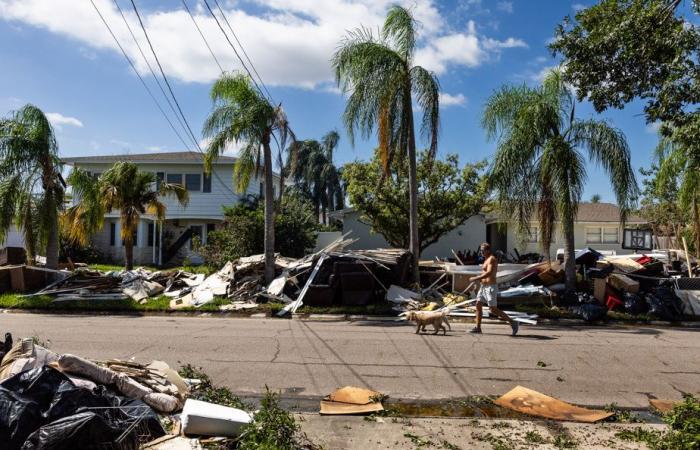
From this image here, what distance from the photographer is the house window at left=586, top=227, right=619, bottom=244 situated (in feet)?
107

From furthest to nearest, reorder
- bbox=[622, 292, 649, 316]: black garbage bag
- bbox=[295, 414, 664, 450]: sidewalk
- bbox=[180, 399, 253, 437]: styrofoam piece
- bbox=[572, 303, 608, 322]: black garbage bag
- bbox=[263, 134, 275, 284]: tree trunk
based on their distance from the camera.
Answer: bbox=[263, 134, 275, 284]: tree trunk
bbox=[622, 292, 649, 316]: black garbage bag
bbox=[572, 303, 608, 322]: black garbage bag
bbox=[295, 414, 664, 450]: sidewalk
bbox=[180, 399, 253, 437]: styrofoam piece

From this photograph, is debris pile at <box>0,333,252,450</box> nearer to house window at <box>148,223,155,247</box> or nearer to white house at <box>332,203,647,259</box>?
white house at <box>332,203,647,259</box>

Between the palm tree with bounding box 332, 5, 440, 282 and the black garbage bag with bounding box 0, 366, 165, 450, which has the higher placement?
the palm tree with bounding box 332, 5, 440, 282

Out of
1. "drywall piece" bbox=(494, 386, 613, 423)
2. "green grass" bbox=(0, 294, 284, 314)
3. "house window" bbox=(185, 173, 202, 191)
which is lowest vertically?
"green grass" bbox=(0, 294, 284, 314)

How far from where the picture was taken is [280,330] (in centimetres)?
1184

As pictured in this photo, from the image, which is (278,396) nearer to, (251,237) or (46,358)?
(46,358)

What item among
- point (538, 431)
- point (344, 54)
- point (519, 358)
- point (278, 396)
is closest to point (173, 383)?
point (278, 396)

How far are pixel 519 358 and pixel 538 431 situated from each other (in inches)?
136

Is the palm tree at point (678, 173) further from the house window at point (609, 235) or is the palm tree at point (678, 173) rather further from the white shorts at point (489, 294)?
the house window at point (609, 235)

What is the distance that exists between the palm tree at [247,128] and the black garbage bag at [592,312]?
8663 mm

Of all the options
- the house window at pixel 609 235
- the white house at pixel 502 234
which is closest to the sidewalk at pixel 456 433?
the white house at pixel 502 234

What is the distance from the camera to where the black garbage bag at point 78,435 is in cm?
400

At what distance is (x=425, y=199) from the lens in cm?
2247

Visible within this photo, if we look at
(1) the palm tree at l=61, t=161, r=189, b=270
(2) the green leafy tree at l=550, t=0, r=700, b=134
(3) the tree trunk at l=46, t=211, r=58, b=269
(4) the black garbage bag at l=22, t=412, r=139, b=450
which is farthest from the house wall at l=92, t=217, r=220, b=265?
(4) the black garbage bag at l=22, t=412, r=139, b=450
